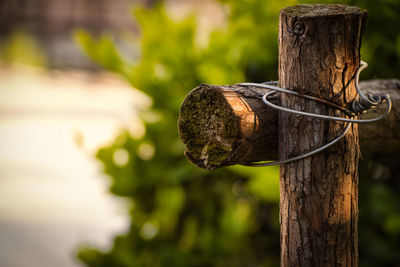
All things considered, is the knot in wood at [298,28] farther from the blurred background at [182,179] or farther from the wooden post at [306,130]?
the blurred background at [182,179]

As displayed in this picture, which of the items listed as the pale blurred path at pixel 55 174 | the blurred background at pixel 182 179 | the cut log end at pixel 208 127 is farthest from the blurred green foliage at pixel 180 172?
the cut log end at pixel 208 127

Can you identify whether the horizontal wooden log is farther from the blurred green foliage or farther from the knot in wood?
the blurred green foliage

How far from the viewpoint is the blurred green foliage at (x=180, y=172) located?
1751 mm

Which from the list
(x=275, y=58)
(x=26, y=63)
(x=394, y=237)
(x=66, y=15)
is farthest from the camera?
(x=66, y=15)

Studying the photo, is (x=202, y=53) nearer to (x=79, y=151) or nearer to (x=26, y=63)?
(x=79, y=151)

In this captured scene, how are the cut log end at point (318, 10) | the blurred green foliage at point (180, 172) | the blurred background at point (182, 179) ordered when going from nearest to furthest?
the cut log end at point (318, 10)
the blurred background at point (182, 179)
the blurred green foliage at point (180, 172)

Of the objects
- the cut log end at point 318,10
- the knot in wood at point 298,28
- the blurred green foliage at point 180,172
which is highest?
the cut log end at point 318,10

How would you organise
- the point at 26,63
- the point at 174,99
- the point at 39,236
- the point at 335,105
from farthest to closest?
the point at 26,63, the point at 39,236, the point at 174,99, the point at 335,105

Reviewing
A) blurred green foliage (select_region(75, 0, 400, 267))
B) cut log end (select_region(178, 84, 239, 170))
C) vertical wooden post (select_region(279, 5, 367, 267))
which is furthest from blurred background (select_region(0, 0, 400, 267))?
cut log end (select_region(178, 84, 239, 170))

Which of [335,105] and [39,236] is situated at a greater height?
[335,105]

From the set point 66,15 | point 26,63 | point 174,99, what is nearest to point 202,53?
point 174,99

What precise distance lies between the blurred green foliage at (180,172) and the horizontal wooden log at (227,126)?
34.2 inches

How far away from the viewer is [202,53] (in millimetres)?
1943

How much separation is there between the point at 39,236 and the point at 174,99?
6.84ft
